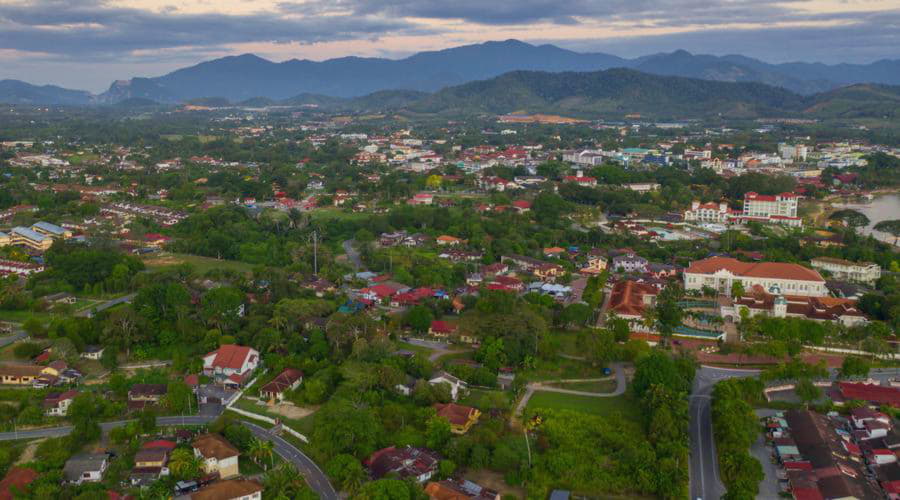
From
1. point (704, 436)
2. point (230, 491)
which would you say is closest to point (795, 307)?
point (704, 436)

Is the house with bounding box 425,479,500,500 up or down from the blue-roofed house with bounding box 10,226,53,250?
down

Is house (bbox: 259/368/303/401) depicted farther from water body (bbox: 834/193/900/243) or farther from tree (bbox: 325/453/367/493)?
water body (bbox: 834/193/900/243)

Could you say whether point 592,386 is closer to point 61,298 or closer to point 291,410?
point 291,410

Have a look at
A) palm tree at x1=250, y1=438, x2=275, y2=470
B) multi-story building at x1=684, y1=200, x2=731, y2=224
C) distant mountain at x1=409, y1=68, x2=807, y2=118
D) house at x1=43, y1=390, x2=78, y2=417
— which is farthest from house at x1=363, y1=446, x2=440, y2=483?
distant mountain at x1=409, y1=68, x2=807, y2=118

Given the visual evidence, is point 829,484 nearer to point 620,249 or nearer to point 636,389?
point 636,389

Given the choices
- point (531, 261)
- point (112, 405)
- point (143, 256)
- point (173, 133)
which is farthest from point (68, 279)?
point (173, 133)

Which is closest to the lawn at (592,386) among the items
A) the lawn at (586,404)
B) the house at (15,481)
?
the lawn at (586,404)
